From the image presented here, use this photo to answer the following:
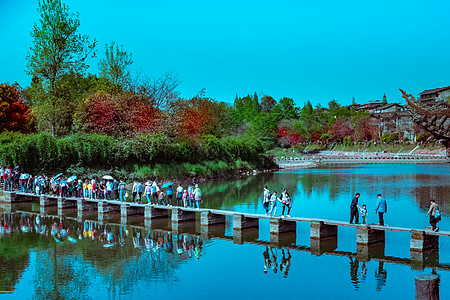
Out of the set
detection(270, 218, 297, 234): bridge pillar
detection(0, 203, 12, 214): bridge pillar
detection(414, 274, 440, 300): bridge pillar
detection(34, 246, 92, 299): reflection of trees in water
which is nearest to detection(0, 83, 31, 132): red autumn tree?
detection(0, 203, 12, 214): bridge pillar

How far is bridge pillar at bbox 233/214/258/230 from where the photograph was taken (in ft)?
90.1

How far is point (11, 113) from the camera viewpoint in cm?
6253

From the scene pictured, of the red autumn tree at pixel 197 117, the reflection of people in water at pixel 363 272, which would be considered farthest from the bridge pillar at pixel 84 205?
the red autumn tree at pixel 197 117

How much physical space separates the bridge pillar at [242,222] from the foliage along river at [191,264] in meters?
0.75

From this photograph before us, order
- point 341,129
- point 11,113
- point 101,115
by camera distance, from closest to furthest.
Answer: point 101,115
point 11,113
point 341,129

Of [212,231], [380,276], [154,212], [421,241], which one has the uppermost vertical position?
[154,212]

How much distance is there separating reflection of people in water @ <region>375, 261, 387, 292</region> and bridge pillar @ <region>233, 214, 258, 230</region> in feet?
27.6

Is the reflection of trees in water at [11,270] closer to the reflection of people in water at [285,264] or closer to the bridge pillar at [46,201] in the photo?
the reflection of people in water at [285,264]

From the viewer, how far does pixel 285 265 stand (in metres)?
21.4

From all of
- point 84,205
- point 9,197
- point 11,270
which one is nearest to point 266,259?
point 11,270

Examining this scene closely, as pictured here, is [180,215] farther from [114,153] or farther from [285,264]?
[114,153]

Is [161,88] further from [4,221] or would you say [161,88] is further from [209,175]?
[4,221]

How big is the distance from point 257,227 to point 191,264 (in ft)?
24.6

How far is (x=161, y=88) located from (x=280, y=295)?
51.3 m
